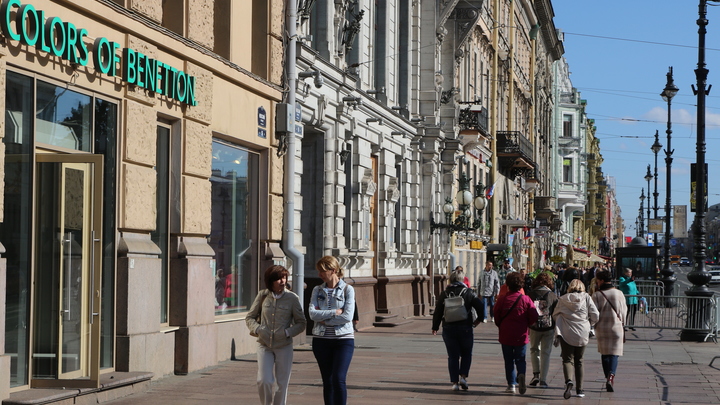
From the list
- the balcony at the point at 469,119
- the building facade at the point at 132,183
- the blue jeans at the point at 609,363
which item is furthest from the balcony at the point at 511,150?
the blue jeans at the point at 609,363

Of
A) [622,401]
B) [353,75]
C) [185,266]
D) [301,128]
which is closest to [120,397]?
[185,266]

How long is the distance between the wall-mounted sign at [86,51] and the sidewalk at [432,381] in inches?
142

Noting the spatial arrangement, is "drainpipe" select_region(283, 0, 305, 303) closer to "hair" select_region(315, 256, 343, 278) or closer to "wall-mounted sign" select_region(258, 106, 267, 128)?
"wall-mounted sign" select_region(258, 106, 267, 128)

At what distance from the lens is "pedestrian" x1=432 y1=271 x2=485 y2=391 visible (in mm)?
14516

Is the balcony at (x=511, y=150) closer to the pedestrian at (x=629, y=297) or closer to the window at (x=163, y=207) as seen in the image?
the pedestrian at (x=629, y=297)

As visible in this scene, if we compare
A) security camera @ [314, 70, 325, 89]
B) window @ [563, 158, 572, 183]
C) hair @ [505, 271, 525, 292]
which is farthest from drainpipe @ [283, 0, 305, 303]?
window @ [563, 158, 572, 183]

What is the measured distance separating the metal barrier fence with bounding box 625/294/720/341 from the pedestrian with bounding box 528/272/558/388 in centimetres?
1071

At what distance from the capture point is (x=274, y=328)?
10.4 metres

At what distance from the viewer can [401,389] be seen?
571 inches

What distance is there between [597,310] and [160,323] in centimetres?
552

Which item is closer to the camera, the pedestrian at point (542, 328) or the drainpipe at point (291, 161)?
the pedestrian at point (542, 328)

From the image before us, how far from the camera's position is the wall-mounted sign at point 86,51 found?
11.0 meters

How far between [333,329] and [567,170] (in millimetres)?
91220

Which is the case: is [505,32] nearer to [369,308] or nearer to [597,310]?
[369,308]
